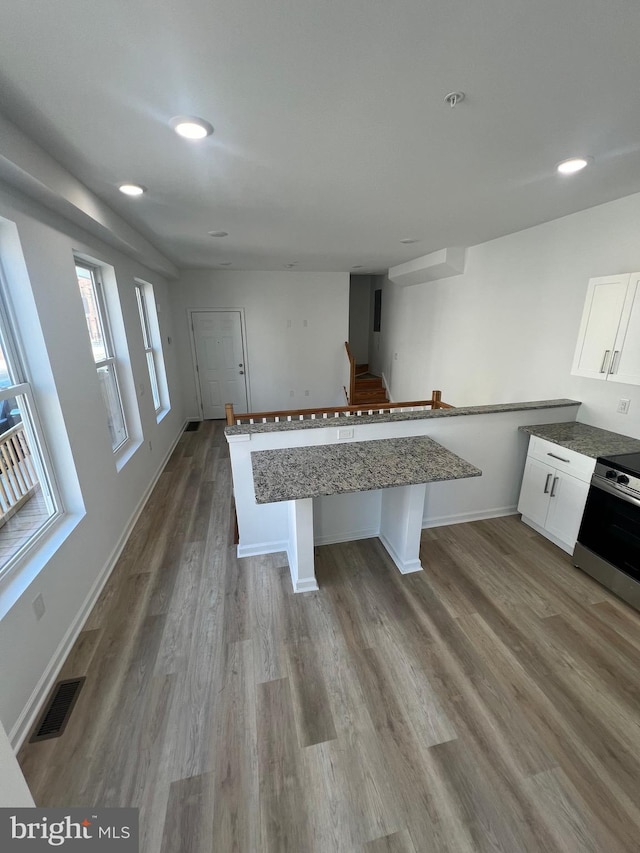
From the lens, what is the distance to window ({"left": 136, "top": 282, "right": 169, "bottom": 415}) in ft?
14.6

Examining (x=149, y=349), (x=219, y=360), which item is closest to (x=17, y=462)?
(x=149, y=349)

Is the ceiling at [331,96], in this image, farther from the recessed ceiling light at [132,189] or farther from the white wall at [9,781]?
the white wall at [9,781]

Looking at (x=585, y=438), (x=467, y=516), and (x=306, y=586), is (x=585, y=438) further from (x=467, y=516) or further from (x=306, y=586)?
(x=306, y=586)

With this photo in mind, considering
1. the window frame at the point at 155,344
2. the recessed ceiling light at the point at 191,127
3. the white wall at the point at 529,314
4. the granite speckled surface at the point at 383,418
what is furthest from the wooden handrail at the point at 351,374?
the recessed ceiling light at the point at 191,127

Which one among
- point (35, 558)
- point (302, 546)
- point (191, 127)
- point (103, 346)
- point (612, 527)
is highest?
point (191, 127)

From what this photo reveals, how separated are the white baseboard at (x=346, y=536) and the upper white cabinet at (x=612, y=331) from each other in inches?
80.8

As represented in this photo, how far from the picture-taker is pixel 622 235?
251cm

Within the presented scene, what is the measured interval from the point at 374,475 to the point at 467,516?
1505 mm

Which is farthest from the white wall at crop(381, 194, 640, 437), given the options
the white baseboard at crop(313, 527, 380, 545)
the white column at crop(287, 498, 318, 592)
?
the white column at crop(287, 498, 318, 592)

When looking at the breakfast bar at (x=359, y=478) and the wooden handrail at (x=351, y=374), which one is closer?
the breakfast bar at (x=359, y=478)

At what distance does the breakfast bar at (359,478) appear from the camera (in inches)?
76.8

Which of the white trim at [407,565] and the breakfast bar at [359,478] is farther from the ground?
the breakfast bar at [359,478]

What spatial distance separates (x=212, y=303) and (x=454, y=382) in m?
4.12

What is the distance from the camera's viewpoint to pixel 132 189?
7.22ft
